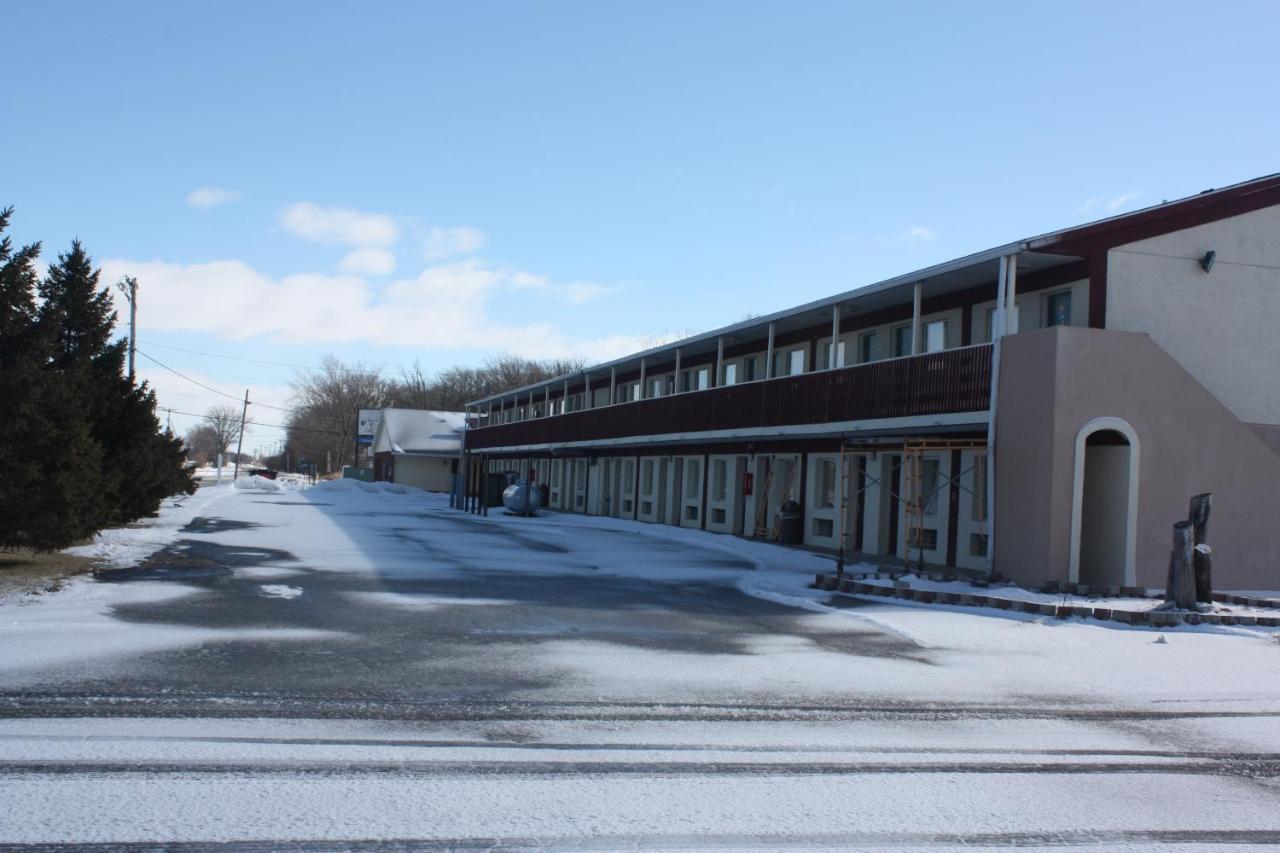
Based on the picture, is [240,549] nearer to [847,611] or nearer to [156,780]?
[847,611]

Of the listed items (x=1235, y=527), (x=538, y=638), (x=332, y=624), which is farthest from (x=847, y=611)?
(x=1235, y=527)

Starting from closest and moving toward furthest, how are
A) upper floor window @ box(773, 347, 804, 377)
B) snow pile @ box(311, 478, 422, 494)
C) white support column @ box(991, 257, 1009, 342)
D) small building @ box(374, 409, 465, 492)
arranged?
white support column @ box(991, 257, 1009, 342), upper floor window @ box(773, 347, 804, 377), snow pile @ box(311, 478, 422, 494), small building @ box(374, 409, 465, 492)

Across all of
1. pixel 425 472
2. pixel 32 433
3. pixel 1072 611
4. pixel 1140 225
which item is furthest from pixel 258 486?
pixel 1072 611

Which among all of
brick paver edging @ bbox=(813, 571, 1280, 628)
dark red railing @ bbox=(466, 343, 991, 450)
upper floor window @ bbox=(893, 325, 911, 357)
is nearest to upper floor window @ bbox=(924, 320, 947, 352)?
upper floor window @ bbox=(893, 325, 911, 357)

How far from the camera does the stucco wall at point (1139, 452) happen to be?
16906 millimetres

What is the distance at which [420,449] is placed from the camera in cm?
7694

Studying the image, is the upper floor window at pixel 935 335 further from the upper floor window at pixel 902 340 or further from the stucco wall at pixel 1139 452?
the stucco wall at pixel 1139 452

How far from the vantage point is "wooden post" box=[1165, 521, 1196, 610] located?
1462 centimetres

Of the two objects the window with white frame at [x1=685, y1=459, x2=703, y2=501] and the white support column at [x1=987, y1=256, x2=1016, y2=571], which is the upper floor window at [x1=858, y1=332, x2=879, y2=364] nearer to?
the white support column at [x1=987, y1=256, x2=1016, y2=571]

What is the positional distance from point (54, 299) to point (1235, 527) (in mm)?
21953

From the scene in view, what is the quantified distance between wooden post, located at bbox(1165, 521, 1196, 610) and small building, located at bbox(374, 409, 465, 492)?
64204 mm

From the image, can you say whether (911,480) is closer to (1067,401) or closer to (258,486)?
(1067,401)

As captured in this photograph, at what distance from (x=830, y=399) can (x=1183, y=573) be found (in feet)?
31.8

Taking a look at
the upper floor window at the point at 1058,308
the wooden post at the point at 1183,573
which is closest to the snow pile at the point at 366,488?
the upper floor window at the point at 1058,308
